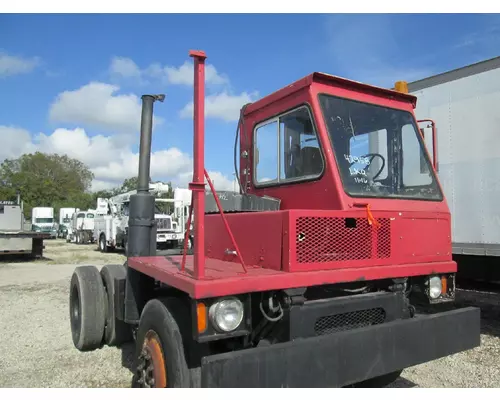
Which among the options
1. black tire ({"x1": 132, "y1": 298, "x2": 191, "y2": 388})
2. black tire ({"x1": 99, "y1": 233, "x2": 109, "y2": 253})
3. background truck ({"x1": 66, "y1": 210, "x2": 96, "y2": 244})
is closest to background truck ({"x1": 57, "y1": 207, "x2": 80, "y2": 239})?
background truck ({"x1": 66, "y1": 210, "x2": 96, "y2": 244})

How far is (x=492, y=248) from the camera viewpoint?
5422 millimetres

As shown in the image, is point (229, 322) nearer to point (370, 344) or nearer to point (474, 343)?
point (370, 344)

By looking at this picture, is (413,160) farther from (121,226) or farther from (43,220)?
(43,220)

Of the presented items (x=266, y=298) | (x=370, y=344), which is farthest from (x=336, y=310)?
(x=266, y=298)

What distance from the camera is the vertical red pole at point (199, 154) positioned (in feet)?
8.45

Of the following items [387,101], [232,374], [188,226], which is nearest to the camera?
[232,374]

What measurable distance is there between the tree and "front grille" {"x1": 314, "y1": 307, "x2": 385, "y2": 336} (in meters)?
52.3

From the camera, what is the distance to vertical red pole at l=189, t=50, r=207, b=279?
2.57 m

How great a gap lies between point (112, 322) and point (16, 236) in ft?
45.4

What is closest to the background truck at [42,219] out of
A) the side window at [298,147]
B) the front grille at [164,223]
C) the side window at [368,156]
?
the front grille at [164,223]

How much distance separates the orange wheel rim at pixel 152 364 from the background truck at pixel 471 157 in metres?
4.07

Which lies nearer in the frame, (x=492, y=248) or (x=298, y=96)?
(x=298, y=96)

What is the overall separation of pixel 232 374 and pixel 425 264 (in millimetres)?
1868

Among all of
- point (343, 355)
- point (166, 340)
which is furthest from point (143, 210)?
point (343, 355)
